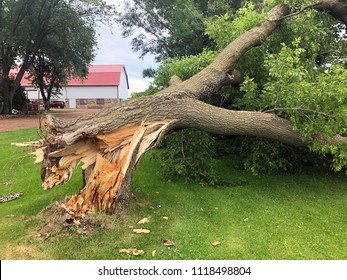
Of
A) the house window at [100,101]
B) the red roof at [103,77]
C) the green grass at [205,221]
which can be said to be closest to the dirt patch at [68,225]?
the green grass at [205,221]

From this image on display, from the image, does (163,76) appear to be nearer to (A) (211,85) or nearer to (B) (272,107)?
(A) (211,85)

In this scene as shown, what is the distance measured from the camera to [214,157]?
31.3 ft

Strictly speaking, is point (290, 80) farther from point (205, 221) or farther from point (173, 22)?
point (173, 22)

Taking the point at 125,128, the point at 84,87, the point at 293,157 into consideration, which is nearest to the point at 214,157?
the point at 293,157

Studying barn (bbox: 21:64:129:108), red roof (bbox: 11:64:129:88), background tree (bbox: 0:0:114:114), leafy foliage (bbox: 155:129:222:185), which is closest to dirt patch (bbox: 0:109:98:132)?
background tree (bbox: 0:0:114:114)

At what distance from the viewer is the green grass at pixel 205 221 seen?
409 centimetres

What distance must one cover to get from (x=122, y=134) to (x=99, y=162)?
1.74ft

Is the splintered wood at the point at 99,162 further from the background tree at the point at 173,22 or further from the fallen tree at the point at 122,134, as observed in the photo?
the background tree at the point at 173,22

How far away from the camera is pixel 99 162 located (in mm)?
4891

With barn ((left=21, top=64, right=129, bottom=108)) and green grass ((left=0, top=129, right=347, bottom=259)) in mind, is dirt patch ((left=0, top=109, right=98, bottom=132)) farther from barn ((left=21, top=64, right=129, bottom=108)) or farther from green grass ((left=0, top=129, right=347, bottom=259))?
barn ((left=21, top=64, right=129, bottom=108))

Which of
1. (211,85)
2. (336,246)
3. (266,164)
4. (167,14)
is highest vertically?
(167,14)

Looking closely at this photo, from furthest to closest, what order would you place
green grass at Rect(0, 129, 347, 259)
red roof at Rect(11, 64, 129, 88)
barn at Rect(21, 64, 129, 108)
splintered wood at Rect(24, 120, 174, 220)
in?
red roof at Rect(11, 64, 129, 88)
barn at Rect(21, 64, 129, 108)
splintered wood at Rect(24, 120, 174, 220)
green grass at Rect(0, 129, 347, 259)

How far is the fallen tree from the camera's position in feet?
Result: 15.6

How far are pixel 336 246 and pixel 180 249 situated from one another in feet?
6.24
